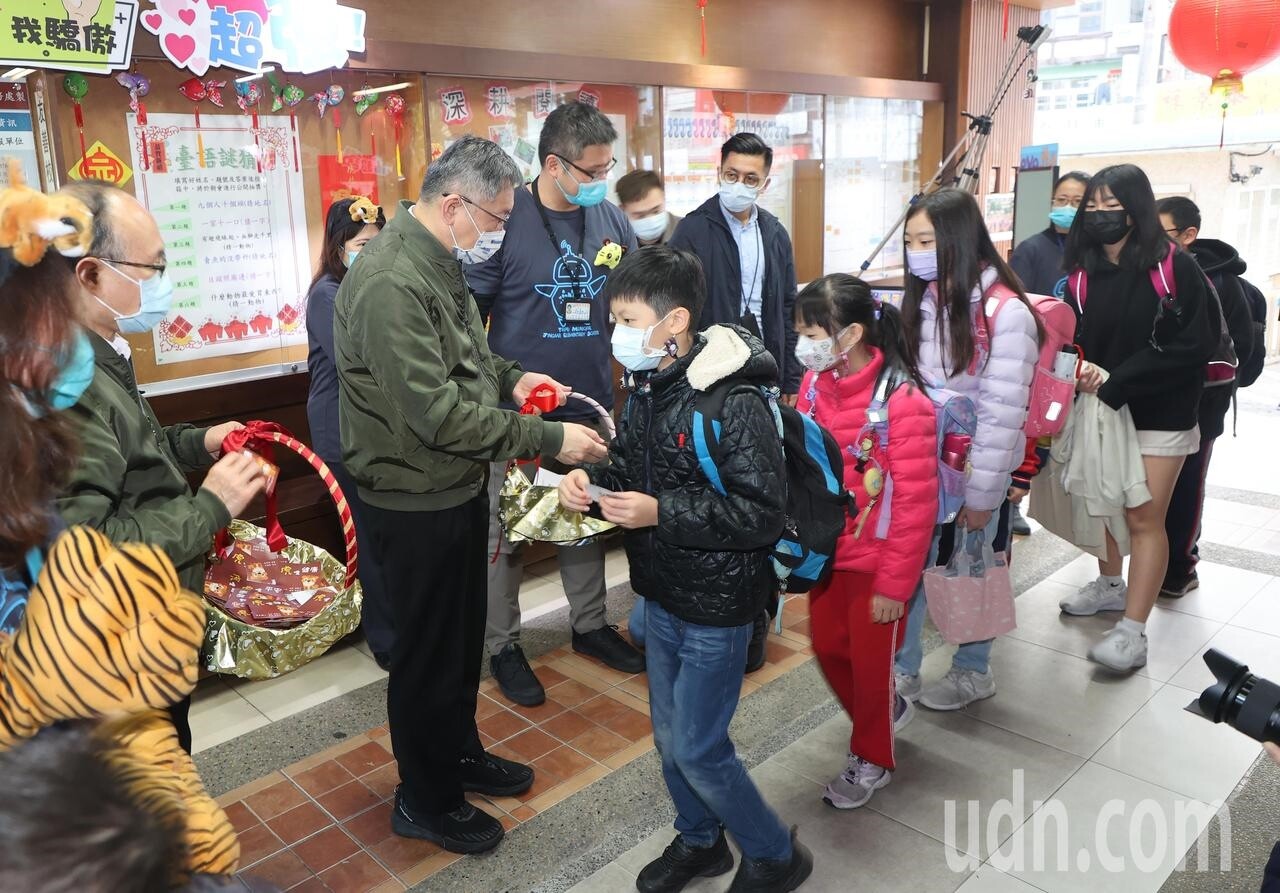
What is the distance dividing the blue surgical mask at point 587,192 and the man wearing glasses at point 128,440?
5.30 feet

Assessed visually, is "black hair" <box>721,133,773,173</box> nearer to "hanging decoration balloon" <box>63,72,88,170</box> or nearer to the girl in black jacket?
the girl in black jacket

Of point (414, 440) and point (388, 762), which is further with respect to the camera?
point (388, 762)

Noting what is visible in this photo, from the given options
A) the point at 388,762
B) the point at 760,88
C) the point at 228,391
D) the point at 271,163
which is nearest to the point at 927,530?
the point at 388,762

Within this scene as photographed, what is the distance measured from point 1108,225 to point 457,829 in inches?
107

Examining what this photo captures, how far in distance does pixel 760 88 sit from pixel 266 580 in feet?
13.4

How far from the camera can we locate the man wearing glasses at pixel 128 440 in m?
1.45

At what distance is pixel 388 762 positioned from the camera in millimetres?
2854

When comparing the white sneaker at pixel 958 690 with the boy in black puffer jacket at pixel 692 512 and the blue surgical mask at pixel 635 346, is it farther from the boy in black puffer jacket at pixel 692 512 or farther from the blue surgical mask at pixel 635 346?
the blue surgical mask at pixel 635 346

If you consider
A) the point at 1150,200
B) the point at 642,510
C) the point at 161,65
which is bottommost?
the point at 642,510

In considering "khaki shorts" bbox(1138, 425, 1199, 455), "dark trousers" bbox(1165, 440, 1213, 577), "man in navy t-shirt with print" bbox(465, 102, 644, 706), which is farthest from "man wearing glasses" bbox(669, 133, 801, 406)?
"dark trousers" bbox(1165, 440, 1213, 577)

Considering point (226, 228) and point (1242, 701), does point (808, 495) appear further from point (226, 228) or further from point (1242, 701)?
point (226, 228)

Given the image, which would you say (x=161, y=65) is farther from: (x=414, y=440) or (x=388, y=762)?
(x=388, y=762)

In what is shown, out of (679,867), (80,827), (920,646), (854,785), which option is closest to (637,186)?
(920,646)

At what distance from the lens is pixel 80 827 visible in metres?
0.69
